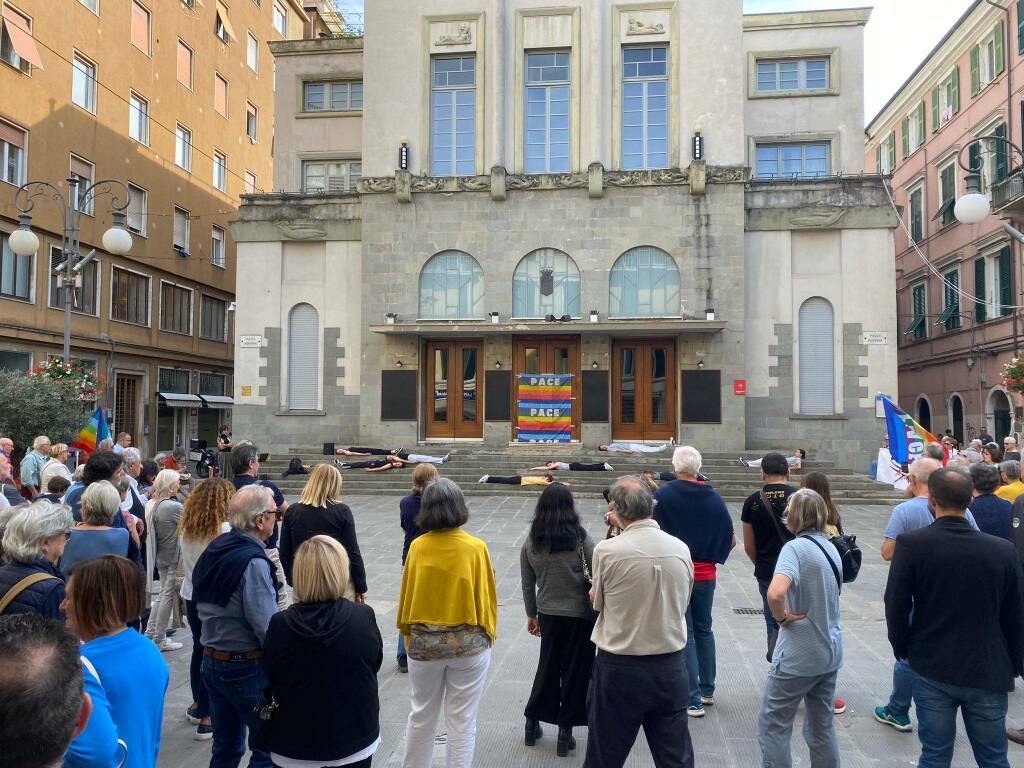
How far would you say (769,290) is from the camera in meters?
23.1

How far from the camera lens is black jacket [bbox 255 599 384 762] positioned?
347 cm

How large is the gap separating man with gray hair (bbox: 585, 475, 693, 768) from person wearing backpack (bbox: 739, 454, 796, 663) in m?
1.90

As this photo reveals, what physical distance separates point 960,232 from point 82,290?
33671 millimetres

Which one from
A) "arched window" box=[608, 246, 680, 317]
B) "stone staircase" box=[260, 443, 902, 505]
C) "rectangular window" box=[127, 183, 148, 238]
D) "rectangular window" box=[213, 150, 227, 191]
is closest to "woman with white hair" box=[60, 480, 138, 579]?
"stone staircase" box=[260, 443, 902, 505]

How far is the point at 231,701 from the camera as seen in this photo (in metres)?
4.42

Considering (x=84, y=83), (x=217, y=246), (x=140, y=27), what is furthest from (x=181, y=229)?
(x=140, y=27)

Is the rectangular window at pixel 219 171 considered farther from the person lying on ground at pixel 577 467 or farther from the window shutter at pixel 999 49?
the window shutter at pixel 999 49

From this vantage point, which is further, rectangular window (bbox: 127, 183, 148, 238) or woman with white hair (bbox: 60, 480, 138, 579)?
rectangular window (bbox: 127, 183, 148, 238)

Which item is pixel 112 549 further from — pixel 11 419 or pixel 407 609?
pixel 11 419

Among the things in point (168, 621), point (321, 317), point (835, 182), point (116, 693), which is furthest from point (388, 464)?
point (116, 693)

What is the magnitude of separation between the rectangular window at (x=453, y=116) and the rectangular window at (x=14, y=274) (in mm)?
13888

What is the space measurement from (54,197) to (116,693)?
2803 centimetres

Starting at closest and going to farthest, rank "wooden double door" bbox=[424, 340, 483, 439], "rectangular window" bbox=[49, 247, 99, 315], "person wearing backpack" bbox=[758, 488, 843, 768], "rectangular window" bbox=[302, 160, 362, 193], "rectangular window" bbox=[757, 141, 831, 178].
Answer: "person wearing backpack" bbox=[758, 488, 843, 768] → "wooden double door" bbox=[424, 340, 483, 439] → "rectangular window" bbox=[757, 141, 831, 178] → "rectangular window" bbox=[49, 247, 99, 315] → "rectangular window" bbox=[302, 160, 362, 193]

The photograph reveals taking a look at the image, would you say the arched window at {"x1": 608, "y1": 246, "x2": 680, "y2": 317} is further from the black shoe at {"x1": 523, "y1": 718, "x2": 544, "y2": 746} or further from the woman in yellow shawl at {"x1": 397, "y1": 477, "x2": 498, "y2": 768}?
the woman in yellow shawl at {"x1": 397, "y1": 477, "x2": 498, "y2": 768}
